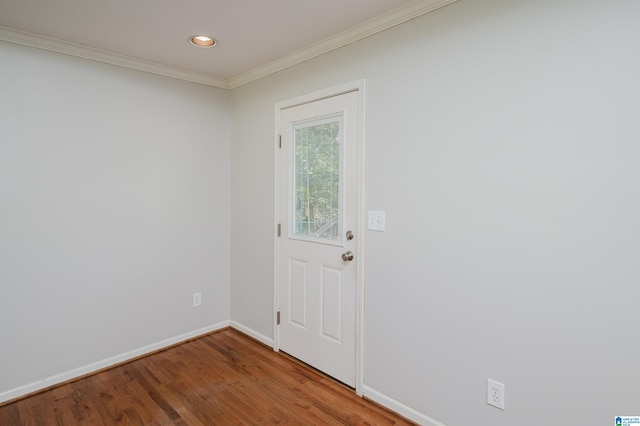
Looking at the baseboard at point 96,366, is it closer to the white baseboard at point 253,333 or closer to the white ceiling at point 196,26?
the white baseboard at point 253,333

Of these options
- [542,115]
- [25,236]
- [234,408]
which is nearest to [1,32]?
[25,236]

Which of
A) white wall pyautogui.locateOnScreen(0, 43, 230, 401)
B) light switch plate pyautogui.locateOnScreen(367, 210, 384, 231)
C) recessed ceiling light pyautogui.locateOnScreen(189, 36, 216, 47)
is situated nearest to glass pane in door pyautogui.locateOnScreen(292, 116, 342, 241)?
light switch plate pyautogui.locateOnScreen(367, 210, 384, 231)

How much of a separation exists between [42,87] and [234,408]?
2.48 metres

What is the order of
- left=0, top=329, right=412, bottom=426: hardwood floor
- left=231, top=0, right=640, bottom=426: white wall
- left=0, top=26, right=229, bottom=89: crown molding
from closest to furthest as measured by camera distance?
1. left=231, top=0, right=640, bottom=426: white wall
2. left=0, top=329, right=412, bottom=426: hardwood floor
3. left=0, top=26, right=229, bottom=89: crown molding

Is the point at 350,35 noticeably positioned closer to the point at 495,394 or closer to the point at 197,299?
the point at 495,394

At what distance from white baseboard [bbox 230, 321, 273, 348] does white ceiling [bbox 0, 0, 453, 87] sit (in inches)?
90.8

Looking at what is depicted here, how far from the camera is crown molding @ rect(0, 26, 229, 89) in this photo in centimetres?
220

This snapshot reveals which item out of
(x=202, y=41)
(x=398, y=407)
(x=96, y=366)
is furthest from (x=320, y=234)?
(x=96, y=366)

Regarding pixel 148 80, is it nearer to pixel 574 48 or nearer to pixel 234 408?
pixel 234 408

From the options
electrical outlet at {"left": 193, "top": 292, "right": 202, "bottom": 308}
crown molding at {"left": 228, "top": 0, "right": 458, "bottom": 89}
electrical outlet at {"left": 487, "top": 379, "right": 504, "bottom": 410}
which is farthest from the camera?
electrical outlet at {"left": 193, "top": 292, "right": 202, "bottom": 308}

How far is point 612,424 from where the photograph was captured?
4.59 feet

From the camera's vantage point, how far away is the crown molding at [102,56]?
2.20 metres

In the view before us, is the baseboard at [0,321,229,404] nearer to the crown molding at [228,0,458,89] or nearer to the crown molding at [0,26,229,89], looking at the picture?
the crown molding at [0,26,229,89]

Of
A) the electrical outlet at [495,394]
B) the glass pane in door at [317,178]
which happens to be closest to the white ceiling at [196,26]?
the glass pane in door at [317,178]
